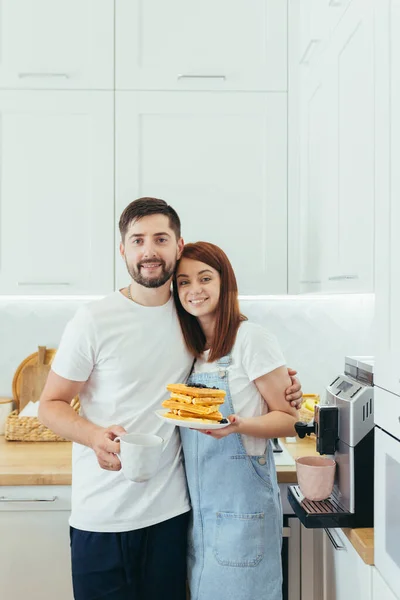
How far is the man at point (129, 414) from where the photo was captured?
145 cm

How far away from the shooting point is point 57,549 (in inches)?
71.4

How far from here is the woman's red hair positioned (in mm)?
1532

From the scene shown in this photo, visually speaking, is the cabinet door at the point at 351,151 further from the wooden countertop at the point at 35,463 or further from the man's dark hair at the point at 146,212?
the wooden countertop at the point at 35,463

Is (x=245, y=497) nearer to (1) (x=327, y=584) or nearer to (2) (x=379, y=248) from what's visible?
(1) (x=327, y=584)

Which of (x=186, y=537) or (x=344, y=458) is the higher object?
(x=344, y=458)

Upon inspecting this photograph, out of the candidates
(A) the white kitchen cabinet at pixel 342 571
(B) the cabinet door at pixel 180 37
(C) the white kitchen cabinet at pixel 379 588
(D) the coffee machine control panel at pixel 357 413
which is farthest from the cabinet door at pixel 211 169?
(C) the white kitchen cabinet at pixel 379 588

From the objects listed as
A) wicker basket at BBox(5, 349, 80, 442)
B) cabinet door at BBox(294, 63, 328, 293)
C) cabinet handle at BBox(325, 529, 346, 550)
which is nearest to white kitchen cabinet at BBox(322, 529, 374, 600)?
cabinet handle at BBox(325, 529, 346, 550)

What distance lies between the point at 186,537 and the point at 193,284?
68 centimetres

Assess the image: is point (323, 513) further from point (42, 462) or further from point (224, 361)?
point (42, 462)

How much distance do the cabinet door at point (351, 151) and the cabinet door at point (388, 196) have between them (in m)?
0.21

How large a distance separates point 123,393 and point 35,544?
0.70m

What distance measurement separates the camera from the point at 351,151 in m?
1.53

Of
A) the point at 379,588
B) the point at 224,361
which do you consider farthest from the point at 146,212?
the point at 379,588

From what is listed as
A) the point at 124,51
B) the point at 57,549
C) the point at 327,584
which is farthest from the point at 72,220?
the point at 327,584
